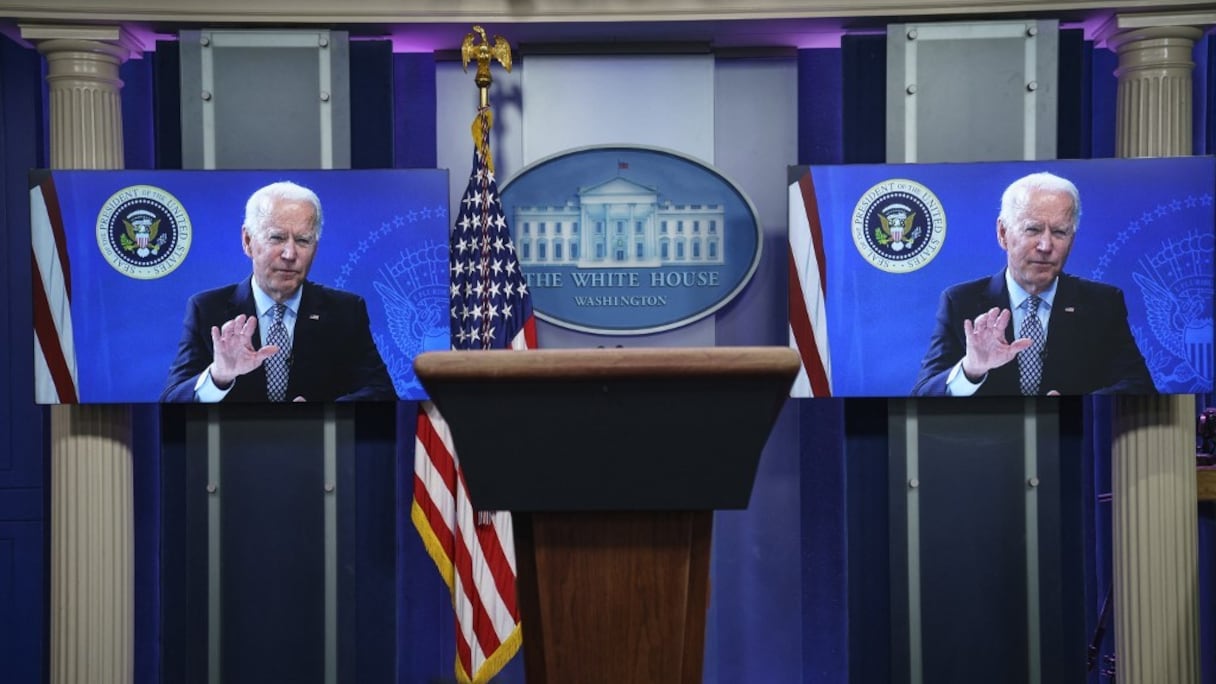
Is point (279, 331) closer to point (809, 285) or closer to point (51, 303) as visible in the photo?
point (51, 303)

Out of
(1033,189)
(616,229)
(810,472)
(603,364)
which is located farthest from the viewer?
(810,472)


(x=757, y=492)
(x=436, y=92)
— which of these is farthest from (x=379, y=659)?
(x=436, y=92)

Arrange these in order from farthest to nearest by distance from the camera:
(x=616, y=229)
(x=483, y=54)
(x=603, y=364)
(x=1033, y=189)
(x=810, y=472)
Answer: (x=810, y=472) → (x=616, y=229) → (x=483, y=54) → (x=1033, y=189) → (x=603, y=364)

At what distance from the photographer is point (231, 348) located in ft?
12.1

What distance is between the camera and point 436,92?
4.18 meters

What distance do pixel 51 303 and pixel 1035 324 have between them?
123 inches

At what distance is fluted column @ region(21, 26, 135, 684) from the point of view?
3756 millimetres

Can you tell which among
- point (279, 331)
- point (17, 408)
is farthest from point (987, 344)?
point (17, 408)

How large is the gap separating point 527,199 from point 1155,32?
6.90ft

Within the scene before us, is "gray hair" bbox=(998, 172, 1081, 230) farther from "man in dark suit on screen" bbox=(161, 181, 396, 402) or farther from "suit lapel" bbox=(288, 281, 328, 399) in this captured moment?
"suit lapel" bbox=(288, 281, 328, 399)

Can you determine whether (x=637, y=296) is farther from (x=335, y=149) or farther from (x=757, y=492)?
(x=335, y=149)

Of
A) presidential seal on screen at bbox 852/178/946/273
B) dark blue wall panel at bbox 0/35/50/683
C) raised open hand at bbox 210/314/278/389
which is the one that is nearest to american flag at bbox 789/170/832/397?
presidential seal on screen at bbox 852/178/946/273

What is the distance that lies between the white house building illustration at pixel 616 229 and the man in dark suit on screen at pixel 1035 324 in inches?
34.7

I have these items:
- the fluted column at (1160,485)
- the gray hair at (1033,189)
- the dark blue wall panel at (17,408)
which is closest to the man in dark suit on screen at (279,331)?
the dark blue wall panel at (17,408)
